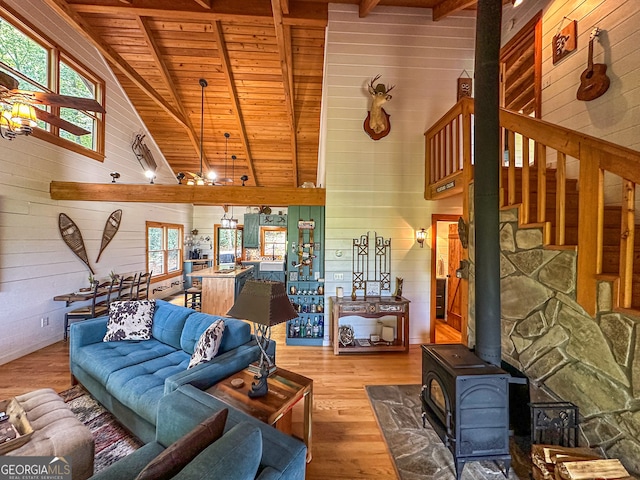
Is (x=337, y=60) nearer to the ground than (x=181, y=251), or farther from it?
farther from it

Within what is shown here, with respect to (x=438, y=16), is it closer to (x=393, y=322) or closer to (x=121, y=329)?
(x=393, y=322)

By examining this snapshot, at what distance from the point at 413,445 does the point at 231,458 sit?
6.29 feet

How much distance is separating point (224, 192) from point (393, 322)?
3614 millimetres

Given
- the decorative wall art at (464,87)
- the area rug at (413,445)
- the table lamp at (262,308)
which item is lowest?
the area rug at (413,445)

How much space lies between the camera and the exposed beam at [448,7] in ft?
13.3

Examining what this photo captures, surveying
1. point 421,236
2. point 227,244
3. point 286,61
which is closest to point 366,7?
point 286,61

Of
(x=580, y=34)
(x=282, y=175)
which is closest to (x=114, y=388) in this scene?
(x=580, y=34)

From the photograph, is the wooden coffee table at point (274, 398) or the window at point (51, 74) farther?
the window at point (51, 74)

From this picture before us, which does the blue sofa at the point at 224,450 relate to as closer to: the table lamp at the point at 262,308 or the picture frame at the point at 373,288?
the table lamp at the point at 262,308

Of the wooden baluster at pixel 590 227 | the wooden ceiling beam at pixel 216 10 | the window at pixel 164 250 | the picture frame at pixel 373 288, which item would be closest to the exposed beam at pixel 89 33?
the wooden ceiling beam at pixel 216 10

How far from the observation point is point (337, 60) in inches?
181

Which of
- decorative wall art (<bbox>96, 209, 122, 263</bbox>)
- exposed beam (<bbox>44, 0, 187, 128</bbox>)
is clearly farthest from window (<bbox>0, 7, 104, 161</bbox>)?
decorative wall art (<bbox>96, 209, 122, 263</bbox>)

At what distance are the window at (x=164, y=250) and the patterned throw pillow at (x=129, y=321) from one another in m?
4.40

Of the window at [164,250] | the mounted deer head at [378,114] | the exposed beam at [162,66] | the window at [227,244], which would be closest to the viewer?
the mounted deer head at [378,114]
